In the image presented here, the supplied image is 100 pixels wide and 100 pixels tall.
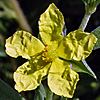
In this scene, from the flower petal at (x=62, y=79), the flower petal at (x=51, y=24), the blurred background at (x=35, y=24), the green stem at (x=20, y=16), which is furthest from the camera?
the green stem at (x=20, y=16)

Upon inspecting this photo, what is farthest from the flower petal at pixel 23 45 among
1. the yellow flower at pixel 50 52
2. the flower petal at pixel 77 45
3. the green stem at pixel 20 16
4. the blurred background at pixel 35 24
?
the green stem at pixel 20 16

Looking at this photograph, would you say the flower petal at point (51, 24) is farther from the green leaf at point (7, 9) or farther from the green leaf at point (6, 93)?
the green leaf at point (7, 9)

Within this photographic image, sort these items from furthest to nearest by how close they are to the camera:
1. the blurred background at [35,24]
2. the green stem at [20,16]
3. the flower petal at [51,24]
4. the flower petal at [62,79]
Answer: the green stem at [20,16] → the blurred background at [35,24] → the flower petal at [51,24] → the flower petal at [62,79]

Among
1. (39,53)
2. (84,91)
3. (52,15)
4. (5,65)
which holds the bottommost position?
(84,91)

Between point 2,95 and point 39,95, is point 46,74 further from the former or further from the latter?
point 2,95

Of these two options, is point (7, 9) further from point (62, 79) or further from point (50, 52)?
point (62, 79)

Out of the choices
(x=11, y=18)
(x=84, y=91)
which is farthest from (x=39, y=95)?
(x=11, y=18)

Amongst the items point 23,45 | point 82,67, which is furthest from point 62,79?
point 23,45
